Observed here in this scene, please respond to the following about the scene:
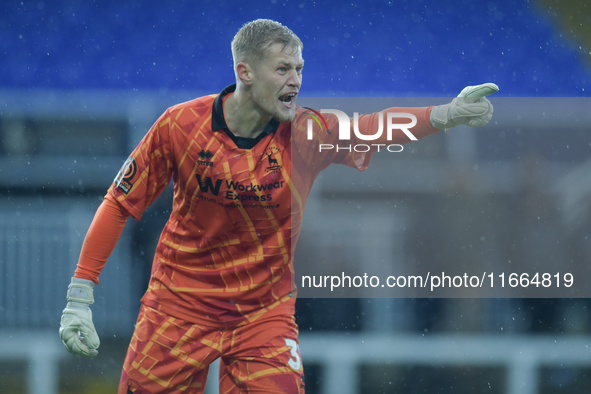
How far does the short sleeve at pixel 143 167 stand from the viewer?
4.68 feet

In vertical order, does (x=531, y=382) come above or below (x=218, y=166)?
below

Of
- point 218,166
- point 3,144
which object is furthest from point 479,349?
point 3,144

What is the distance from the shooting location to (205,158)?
1.42m

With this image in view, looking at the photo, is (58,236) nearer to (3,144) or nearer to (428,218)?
(3,144)

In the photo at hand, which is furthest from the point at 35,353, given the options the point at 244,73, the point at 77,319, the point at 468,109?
the point at 468,109

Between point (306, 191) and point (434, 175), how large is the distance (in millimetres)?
769

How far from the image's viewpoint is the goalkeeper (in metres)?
1.42

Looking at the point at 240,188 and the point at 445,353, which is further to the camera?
the point at 445,353

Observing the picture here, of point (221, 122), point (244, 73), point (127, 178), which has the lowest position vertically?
point (127, 178)

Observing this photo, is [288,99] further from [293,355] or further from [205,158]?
[293,355]

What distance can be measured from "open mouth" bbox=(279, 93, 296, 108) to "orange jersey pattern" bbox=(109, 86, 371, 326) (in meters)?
0.06

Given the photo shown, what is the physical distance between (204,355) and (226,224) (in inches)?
13.0

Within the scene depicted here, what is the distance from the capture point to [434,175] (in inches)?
82.8

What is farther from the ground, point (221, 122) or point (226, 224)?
point (221, 122)
